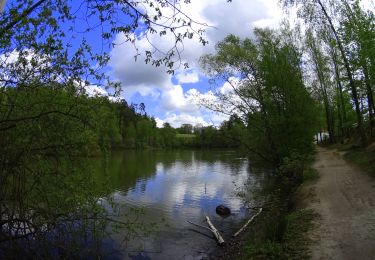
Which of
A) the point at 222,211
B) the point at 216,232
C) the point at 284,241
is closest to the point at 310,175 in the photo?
the point at 222,211

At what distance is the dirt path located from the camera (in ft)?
27.0

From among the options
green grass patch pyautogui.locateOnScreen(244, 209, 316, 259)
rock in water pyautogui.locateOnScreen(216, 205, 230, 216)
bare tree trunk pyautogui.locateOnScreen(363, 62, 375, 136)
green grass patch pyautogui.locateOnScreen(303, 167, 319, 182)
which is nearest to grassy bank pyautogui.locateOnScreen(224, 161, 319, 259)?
green grass patch pyautogui.locateOnScreen(244, 209, 316, 259)

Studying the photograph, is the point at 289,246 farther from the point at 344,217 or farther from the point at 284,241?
the point at 344,217

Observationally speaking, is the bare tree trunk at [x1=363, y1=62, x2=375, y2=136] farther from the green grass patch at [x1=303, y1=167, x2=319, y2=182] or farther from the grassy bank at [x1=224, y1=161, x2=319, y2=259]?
the grassy bank at [x1=224, y1=161, x2=319, y2=259]

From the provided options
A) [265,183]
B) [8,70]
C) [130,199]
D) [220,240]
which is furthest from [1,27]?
[265,183]

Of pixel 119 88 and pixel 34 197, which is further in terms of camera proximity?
pixel 119 88

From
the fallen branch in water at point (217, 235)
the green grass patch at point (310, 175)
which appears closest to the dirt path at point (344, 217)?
the green grass patch at point (310, 175)

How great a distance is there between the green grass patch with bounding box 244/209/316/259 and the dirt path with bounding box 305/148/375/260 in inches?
9.6

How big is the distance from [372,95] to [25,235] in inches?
988

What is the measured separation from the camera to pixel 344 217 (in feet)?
35.9

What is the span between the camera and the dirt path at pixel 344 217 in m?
8.23

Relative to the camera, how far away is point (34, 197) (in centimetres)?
791

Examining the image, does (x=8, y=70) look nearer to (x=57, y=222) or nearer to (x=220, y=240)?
(x=57, y=222)

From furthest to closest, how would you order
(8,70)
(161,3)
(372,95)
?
1. (372,95)
2. (8,70)
3. (161,3)
